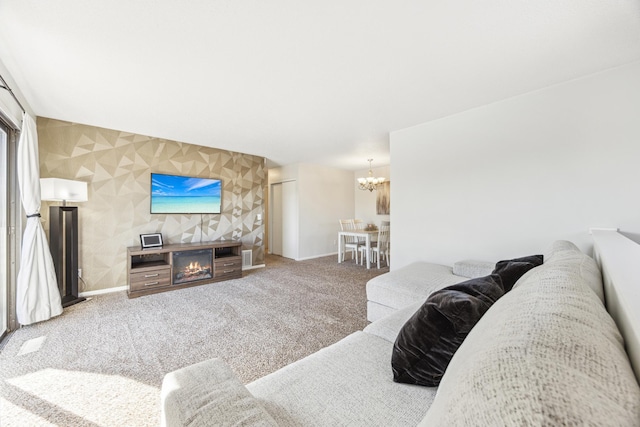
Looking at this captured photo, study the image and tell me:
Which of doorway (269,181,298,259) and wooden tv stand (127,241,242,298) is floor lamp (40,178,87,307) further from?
doorway (269,181,298,259)

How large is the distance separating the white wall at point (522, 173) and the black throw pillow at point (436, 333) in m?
2.27

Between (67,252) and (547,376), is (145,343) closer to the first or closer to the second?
(67,252)

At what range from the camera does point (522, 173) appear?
2758 millimetres

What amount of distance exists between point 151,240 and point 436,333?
4.36m

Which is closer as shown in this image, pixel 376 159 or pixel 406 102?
pixel 406 102

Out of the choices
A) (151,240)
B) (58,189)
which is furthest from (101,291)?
(58,189)

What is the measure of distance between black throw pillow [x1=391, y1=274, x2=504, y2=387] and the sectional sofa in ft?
0.23

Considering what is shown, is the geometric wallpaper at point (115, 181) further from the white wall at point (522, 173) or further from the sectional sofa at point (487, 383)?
the sectional sofa at point (487, 383)

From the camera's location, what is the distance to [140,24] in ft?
5.54

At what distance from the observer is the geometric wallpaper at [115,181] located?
3.41 m

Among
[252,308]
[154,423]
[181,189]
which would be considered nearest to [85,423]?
[154,423]

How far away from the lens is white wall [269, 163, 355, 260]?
6133 mm

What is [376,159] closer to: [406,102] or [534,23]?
[406,102]

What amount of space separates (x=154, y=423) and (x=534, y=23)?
3526mm
